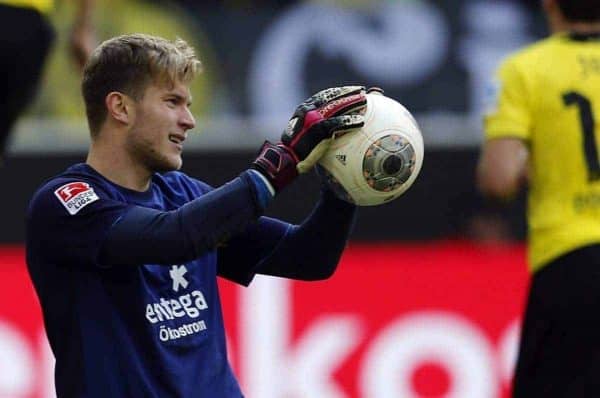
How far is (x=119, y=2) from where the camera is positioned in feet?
32.6

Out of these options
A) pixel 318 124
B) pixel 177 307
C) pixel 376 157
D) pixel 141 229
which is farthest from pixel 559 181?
pixel 141 229

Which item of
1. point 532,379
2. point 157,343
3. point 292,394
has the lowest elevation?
point 292,394

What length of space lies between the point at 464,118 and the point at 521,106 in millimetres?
4935

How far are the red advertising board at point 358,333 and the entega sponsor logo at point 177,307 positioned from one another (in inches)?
147

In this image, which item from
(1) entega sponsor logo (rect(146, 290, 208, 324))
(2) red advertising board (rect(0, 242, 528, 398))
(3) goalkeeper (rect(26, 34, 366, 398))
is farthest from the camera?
(2) red advertising board (rect(0, 242, 528, 398))

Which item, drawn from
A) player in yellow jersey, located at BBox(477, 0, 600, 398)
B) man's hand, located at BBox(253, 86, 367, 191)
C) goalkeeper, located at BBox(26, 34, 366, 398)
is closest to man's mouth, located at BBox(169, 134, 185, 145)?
goalkeeper, located at BBox(26, 34, 366, 398)

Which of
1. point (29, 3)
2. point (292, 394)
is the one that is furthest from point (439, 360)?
point (29, 3)

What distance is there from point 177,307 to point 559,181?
1.81 meters

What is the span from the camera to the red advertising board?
301 inches

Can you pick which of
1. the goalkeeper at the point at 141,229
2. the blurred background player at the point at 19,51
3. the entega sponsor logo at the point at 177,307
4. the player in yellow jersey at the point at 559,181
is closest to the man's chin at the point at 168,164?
the goalkeeper at the point at 141,229

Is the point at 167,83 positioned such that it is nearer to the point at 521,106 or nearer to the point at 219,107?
the point at 521,106

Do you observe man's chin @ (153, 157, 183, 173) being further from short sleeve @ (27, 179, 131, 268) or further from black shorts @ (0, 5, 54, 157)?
black shorts @ (0, 5, 54, 157)

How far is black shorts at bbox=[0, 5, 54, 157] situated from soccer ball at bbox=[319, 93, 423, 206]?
6.18 ft

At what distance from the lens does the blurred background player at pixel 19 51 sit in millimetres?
5438
